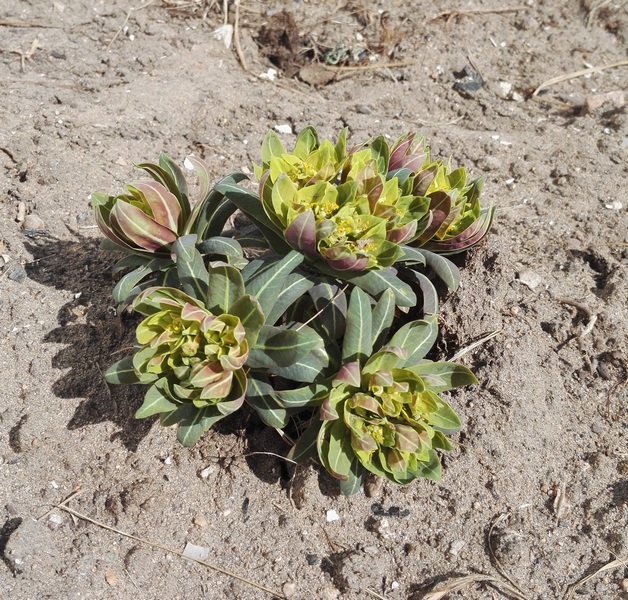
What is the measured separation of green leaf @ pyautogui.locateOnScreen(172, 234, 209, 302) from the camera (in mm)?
2477

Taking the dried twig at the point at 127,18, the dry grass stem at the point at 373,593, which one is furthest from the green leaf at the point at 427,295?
the dried twig at the point at 127,18

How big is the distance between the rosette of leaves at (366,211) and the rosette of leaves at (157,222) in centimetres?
18

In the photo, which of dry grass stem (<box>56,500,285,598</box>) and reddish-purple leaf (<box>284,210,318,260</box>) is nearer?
reddish-purple leaf (<box>284,210,318,260</box>)

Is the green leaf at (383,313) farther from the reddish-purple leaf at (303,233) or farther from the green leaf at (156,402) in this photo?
the green leaf at (156,402)

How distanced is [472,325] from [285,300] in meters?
1.01

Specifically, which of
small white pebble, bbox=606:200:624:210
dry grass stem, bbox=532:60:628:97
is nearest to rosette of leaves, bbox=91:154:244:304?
small white pebble, bbox=606:200:624:210

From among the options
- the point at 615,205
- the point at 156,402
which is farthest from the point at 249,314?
the point at 615,205

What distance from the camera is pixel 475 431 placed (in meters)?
2.89

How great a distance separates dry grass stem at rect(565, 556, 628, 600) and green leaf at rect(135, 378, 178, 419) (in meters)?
1.74

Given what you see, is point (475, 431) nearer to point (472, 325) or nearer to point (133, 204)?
point (472, 325)

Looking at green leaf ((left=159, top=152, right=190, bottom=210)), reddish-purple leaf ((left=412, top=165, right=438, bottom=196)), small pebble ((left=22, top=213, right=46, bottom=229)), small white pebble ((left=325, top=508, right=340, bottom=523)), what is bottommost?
small white pebble ((left=325, top=508, right=340, bottom=523))

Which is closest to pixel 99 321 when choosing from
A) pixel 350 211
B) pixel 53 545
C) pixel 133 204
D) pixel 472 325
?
pixel 133 204

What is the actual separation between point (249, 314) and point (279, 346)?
0.54 ft

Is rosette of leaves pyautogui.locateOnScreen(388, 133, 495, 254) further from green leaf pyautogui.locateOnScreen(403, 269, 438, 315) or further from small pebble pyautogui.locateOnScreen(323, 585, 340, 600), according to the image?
small pebble pyautogui.locateOnScreen(323, 585, 340, 600)
